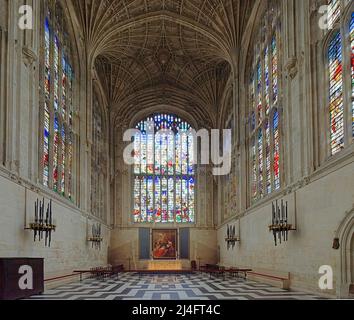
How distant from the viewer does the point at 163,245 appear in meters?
42.3

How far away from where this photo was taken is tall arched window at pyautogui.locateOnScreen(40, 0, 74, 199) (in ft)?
69.5

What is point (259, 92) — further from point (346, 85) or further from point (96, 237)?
point (96, 237)

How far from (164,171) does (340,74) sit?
30.5m

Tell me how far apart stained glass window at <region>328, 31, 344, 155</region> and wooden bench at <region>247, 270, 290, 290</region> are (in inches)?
238

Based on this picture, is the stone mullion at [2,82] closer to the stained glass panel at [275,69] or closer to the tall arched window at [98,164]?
the stained glass panel at [275,69]

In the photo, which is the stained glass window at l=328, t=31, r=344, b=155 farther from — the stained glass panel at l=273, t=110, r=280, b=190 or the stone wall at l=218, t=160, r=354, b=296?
the stained glass panel at l=273, t=110, r=280, b=190

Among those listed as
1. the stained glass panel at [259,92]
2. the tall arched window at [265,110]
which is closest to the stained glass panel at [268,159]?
the tall arched window at [265,110]

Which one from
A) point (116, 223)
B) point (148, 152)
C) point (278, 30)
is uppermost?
point (278, 30)

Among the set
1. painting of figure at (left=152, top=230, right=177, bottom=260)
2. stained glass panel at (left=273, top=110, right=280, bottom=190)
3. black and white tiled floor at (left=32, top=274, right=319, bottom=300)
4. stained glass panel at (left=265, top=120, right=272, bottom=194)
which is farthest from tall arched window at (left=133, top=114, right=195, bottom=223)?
black and white tiled floor at (left=32, top=274, right=319, bottom=300)

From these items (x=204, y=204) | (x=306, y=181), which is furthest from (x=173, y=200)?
(x=306, y=181)

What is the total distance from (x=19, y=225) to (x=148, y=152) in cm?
2853
